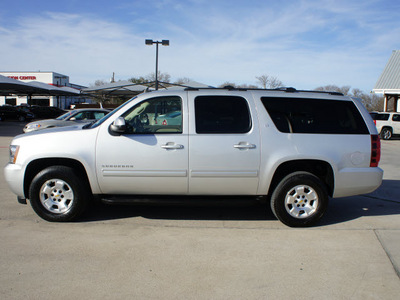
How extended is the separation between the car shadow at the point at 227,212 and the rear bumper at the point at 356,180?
0.55m

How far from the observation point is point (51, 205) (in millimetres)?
4910

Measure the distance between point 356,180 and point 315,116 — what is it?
3.35 feet

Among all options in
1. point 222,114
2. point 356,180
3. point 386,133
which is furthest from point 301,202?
point 386,133

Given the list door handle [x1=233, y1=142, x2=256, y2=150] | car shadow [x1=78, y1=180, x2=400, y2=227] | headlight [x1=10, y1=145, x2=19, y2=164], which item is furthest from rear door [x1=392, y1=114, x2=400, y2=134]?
headlight [x1=10, y1=145, x2=19, y2=164]

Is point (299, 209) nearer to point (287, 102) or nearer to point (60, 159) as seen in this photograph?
point (287, 102)

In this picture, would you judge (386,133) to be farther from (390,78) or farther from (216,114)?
(216,114)

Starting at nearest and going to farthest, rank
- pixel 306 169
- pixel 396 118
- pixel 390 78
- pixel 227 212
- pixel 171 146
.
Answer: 1. pixel 171 146
2. pixel 306 169
3. pixel 227 212
4. pixel 396 118
5. pixel 390 78

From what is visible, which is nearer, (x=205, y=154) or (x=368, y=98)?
(x=205, y=154)

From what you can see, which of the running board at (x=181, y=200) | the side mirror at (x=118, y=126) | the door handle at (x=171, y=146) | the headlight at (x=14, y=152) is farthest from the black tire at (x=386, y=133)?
the headlight at (x=14, y=152)

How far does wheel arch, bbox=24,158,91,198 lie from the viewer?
491cm

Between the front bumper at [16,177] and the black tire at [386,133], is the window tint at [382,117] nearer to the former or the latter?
the black tire at [386,133]

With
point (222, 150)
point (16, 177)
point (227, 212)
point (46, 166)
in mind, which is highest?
point (222, 150)

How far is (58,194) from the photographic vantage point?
192 inches

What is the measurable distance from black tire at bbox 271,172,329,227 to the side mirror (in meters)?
2.16
